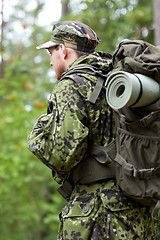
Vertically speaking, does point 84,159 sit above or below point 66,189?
above

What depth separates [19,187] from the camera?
9734 millimetres

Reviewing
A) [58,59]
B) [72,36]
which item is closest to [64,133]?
[58,59]

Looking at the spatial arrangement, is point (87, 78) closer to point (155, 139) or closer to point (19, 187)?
point (155, 139)

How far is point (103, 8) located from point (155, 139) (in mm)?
6763

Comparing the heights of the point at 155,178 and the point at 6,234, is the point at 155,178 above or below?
above

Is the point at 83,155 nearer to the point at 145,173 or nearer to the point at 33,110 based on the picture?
the point at 145,173

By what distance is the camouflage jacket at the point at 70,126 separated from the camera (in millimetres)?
2439

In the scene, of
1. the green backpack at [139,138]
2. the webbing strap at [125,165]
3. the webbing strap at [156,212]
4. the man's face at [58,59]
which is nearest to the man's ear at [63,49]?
the man's face at [58,59]

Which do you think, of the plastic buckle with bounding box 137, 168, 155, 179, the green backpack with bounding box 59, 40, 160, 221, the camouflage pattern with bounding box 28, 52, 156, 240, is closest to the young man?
the camouflage pattern with bounding box 28, 52, 156, 240

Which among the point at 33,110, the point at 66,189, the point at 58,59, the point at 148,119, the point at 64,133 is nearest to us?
the point at 148,119

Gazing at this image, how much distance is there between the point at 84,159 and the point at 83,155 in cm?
7

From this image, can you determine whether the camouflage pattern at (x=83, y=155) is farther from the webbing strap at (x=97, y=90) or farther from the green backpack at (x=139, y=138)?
the green backpack at (x=139, y=138)

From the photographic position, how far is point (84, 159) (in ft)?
8.56

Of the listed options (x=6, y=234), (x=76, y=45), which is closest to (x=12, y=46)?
(x=6, y=234)
